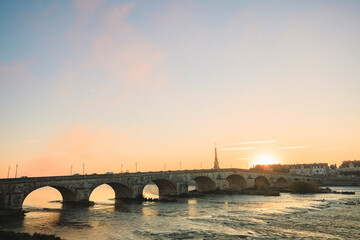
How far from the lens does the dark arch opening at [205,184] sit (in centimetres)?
8389

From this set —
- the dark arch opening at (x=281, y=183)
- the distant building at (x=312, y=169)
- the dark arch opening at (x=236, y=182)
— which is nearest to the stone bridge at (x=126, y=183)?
the dark arch opening at (x=236, y=182)

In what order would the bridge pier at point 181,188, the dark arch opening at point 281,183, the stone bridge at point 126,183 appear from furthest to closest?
1. the dark arch opening at point 281,183
2. the bridge pier at point 181,188
3. the stone bridge at point 126,183

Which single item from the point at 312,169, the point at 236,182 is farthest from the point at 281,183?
the point at 312,169

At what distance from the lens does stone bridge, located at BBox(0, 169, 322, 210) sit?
40625mm

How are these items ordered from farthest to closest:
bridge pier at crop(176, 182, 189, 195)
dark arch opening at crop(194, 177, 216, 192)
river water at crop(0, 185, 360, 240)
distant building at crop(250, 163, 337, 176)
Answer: distant building at crop(250, 163, 337, 176) → dark arch opening at crop(194, 177, 216, 192) → bridge pier at crop(176, 182, 189, 195) → river water at crop(0, 185, 360, 240)

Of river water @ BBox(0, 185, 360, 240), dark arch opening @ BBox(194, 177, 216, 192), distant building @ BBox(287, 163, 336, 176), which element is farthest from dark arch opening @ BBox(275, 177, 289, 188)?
river water @ BBox(0, 185, 360, 240)

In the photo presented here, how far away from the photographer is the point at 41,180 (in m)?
44.7

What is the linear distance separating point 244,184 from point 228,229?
226ft

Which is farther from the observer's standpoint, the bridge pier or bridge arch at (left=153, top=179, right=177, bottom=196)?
bridge arch at (left=153, top=179, right=177, bottom=196)

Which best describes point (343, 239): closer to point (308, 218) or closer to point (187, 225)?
point (308, 218)

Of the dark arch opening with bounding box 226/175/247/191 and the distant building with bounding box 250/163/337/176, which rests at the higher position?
the distant building with bounding box 250/163/337/176

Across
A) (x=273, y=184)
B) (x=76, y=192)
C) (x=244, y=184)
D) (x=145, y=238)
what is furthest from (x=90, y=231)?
(x=273, y=184)

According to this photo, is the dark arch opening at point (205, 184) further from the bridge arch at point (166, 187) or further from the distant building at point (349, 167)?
the distant building at point (349, 167)

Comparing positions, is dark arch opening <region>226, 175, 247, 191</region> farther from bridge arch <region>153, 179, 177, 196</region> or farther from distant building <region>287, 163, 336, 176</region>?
distant building <region>287, 163, 336, 176</region>
